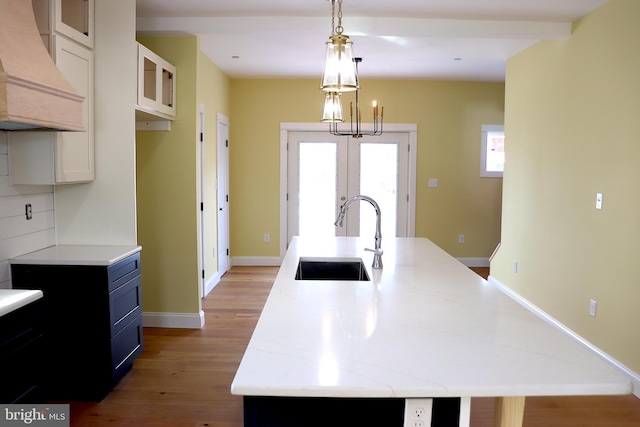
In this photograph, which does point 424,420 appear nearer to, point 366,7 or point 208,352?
point 208,352

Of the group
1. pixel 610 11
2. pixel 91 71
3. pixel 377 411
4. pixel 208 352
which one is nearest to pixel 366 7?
pixel 610 11

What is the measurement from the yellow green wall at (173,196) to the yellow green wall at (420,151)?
97.0 inches

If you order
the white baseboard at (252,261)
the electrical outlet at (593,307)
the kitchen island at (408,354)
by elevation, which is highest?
the kitchen island at (408,354)

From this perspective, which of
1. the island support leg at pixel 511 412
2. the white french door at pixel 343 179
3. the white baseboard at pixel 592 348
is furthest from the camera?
the white french door at pixel 343 179

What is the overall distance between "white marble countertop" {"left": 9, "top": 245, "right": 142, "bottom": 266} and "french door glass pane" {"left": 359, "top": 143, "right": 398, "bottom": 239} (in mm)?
3877

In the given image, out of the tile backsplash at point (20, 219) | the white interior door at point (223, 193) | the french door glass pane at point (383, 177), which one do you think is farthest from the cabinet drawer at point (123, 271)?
the french door glass pane at point (383, 177)

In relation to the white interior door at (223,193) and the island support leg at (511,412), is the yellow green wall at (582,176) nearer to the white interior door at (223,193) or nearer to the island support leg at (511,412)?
the island support leg at (511,412)

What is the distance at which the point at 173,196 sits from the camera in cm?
410

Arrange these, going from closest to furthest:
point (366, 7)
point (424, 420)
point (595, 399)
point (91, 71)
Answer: point (424, 420), point (595, 399), point (91, 71), point (366, 7)

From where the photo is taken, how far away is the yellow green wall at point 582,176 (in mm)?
3135

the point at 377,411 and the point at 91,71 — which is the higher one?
the point at 91,71

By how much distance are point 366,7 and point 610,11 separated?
1.62 m

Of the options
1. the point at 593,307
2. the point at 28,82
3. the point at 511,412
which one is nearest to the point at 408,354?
the point at 511,412

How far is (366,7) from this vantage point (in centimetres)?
356
